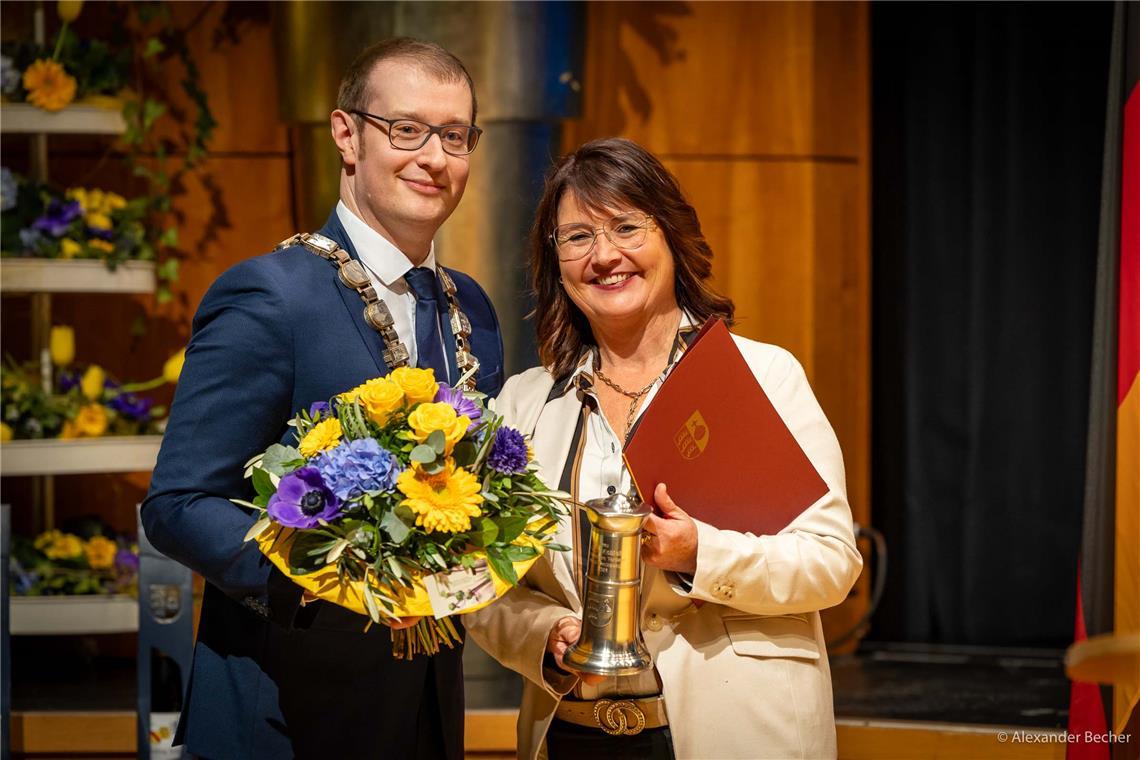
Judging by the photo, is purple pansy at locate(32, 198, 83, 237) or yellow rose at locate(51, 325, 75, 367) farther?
yellow rose at locate(51, 325, 75, 367)

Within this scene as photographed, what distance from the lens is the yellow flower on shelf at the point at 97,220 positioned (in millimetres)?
3615

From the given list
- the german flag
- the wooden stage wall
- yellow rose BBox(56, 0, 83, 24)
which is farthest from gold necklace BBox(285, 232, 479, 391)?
the wooden stage wall

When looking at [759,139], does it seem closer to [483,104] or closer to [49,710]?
[483,104]

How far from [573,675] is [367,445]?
0.57 meters

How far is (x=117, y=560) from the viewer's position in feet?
12.0

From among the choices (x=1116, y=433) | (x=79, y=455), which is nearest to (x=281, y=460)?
(x=1116, y=433)

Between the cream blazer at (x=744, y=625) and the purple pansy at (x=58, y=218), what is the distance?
2066 millimetres

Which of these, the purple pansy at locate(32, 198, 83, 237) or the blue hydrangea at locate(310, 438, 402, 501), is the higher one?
the purple pansy at locate(32, 198, 83, 237)

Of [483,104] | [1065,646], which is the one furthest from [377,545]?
[1065,646]

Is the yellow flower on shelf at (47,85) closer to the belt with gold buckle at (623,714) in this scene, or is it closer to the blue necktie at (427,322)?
the blue necktie at (427,322)

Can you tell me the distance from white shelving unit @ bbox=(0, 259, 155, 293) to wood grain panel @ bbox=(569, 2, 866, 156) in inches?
58.9

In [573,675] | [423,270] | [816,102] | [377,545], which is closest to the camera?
[377,545]

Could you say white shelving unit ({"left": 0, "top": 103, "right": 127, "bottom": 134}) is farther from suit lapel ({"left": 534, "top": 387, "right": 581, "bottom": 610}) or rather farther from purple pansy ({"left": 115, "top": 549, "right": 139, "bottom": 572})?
suit lapel ({"left": 534, "top": 387, "right": 581, "bottom": 610})

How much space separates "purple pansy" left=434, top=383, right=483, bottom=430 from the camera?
1766mm
